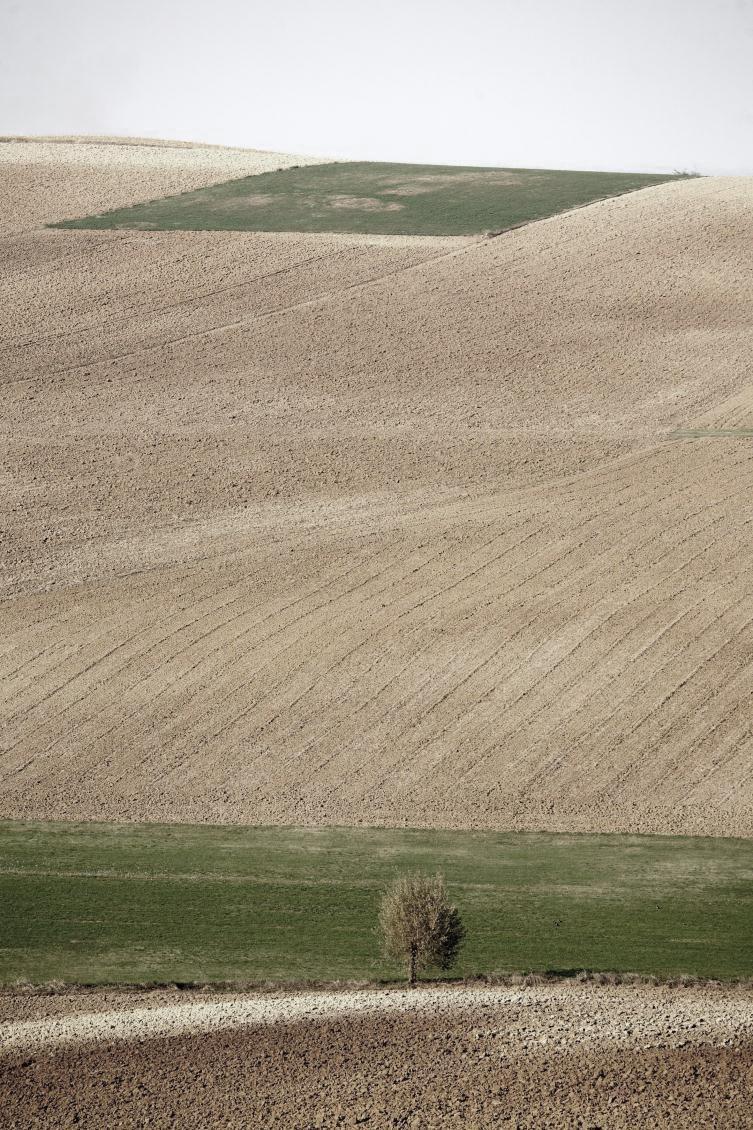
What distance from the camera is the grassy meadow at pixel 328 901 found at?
19984 mm

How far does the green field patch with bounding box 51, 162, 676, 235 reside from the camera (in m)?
58.7

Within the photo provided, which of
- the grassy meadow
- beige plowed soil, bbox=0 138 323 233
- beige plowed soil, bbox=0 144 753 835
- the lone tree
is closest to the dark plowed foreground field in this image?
the lone tree

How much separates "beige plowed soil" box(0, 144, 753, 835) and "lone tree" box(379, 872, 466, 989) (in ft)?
17.1

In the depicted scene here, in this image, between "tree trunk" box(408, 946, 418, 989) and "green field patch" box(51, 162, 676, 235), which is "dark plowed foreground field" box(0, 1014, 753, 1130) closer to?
"tree trunk" box(408, 946, 418, 989)

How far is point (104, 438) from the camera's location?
1590 inches

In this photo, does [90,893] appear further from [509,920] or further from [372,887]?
[509,920]

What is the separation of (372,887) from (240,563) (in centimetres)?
1357

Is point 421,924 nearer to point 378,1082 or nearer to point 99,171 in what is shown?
point 378,1082

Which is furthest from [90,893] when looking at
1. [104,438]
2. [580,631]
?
[104,438]

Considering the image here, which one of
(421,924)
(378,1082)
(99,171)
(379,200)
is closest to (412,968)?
(421,924)

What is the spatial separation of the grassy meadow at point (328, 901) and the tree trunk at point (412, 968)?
38 cm

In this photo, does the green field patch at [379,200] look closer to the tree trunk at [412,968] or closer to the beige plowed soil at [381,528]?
the beige plowed soil at [381,528]

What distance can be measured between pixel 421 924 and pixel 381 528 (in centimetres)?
1801

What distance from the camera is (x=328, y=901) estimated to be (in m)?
21.7
